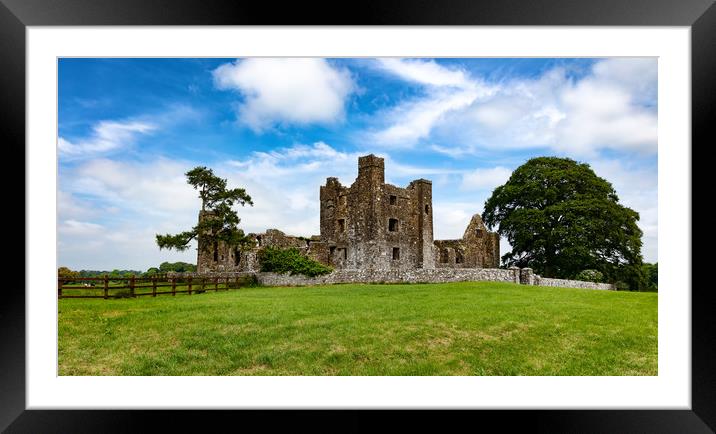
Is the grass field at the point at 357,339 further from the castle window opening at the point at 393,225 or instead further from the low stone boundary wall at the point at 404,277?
the castle window opening at the point at 393,225

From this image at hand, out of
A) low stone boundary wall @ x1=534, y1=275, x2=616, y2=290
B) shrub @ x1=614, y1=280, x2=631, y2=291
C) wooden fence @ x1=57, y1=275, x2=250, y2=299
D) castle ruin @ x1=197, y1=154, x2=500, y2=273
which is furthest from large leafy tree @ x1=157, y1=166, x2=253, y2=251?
shrub @ x1=614, y1=280, x2=631, y2=291

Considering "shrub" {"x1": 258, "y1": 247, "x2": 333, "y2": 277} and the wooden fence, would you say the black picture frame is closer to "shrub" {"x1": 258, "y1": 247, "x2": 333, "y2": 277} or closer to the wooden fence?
the wooden fence

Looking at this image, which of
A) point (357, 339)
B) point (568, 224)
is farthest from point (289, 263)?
point (568, 224)

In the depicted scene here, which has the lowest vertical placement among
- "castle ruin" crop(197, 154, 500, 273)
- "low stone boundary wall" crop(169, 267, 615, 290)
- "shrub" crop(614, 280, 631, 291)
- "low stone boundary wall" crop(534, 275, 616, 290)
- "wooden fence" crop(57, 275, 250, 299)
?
"shrub" crop(614, 280, 631, 291)

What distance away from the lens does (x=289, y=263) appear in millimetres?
17531

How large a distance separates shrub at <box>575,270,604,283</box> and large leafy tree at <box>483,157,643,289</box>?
0.18 metres

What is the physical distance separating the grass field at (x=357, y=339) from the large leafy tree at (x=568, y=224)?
11116 millimetres

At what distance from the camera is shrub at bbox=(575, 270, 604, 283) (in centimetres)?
1997

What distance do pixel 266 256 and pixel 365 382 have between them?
14.3 m

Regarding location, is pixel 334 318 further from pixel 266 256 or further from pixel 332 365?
pixel 266 256

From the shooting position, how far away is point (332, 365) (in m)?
5.92
